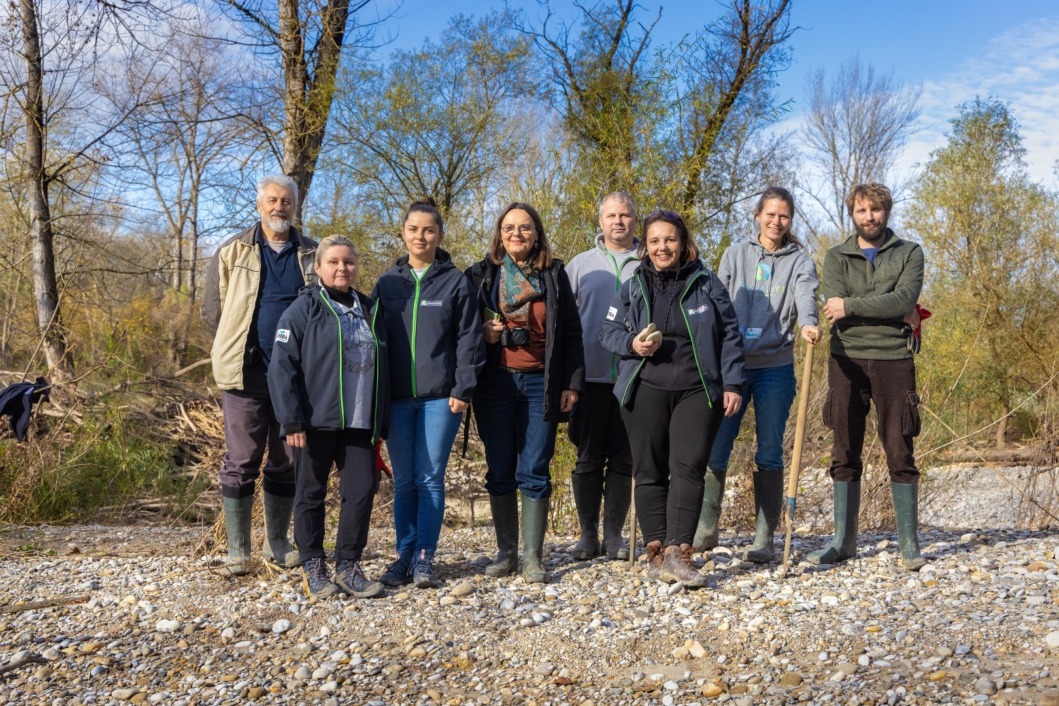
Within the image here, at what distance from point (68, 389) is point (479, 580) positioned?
5.99 m

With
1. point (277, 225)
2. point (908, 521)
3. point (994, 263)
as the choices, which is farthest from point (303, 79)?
point (994, 263)

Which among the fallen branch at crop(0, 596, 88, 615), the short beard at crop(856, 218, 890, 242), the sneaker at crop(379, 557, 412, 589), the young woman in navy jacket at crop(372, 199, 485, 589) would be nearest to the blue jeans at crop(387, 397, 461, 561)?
the young woman in navy jacket at crop(372, 199, 485, 589)

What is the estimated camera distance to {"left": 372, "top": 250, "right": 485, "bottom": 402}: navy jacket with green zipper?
448 centimetres

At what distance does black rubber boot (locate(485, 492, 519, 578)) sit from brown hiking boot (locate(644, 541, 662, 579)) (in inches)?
28.4

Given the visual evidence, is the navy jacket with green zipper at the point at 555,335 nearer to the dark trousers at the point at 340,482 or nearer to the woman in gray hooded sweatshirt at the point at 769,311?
the dark trousers at the point at 340,482

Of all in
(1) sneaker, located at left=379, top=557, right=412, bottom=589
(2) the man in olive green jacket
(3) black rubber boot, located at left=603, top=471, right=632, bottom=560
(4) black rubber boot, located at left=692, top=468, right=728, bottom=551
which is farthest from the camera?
(4) black rubber boot, located at left=692, top=468, right=728, bottom=551

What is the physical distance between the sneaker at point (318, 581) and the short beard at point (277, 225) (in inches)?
66.7

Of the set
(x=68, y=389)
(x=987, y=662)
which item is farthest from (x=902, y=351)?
(x=68, y=389)

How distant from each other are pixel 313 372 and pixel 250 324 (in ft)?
1.71

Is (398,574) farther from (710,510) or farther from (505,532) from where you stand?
(710,510)

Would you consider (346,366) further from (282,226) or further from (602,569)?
(602,569)

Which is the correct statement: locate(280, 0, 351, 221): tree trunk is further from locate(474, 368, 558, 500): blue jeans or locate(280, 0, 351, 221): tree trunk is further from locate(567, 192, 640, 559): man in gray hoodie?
locate(474, 368, 558, 500): blue jeans

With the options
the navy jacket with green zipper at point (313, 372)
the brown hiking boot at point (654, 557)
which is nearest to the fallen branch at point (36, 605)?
the navy jacket with green zipper at point (313, 372)

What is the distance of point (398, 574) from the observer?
4668 mm
